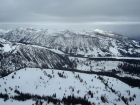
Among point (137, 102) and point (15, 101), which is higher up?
point (15, 101)

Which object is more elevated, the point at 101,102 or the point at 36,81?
the point at 36,81

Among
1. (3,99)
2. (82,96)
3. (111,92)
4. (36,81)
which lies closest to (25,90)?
(36,81)

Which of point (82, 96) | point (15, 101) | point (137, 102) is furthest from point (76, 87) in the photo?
point (15, 101)

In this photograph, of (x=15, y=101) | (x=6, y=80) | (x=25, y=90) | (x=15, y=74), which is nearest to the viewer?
(x=15, y=101)

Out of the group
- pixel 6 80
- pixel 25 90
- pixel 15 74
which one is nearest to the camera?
pixel 25 90

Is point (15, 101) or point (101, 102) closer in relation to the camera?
point (15, 101)

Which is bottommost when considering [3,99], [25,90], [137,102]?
[137,102]

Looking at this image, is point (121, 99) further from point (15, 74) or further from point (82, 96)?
point (15, 74)

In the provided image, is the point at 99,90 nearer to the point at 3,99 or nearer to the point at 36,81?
the point at 36,81

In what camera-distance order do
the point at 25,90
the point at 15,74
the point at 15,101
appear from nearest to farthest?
the point at 15,101 < the point at 25,90 < the point at 15,74
